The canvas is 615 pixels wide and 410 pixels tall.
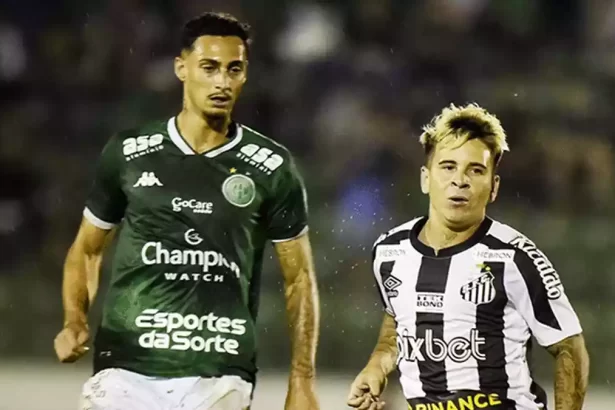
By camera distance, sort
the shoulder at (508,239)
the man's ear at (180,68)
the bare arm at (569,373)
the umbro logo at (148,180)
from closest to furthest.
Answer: the bare arm at (569,373), the shoulder at (508,239), the umbro logo at (148,180), the man's ear at (180,68)

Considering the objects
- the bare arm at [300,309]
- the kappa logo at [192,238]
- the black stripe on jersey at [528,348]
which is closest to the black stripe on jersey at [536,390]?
the black stripe on jersey at [528,348]

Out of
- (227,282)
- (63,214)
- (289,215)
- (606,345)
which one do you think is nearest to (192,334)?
(227,282)

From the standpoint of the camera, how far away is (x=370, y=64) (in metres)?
2.90

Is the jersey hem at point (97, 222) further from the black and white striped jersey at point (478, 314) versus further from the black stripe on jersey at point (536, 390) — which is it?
the black stripe on jersey at point (536, 390)

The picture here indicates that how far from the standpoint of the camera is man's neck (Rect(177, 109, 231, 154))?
2.58 metres

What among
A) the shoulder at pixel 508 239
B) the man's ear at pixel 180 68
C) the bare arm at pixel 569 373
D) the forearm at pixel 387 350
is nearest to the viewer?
the bare arm at pixel 569 373

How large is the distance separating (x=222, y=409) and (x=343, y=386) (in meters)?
0.39

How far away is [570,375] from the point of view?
7.30 feet

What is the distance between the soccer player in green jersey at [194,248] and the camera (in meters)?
2.53

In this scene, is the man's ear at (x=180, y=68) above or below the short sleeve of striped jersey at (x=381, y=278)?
above

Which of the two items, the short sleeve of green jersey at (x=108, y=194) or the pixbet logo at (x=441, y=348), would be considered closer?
the pixbet logo at (x=441, y=348)

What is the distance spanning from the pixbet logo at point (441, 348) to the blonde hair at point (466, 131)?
431 millimetres

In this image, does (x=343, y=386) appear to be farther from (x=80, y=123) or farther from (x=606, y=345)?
(x=80, y=123)

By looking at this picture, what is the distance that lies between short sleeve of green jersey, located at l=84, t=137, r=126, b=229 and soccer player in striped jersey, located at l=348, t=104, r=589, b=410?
2.22 feet
